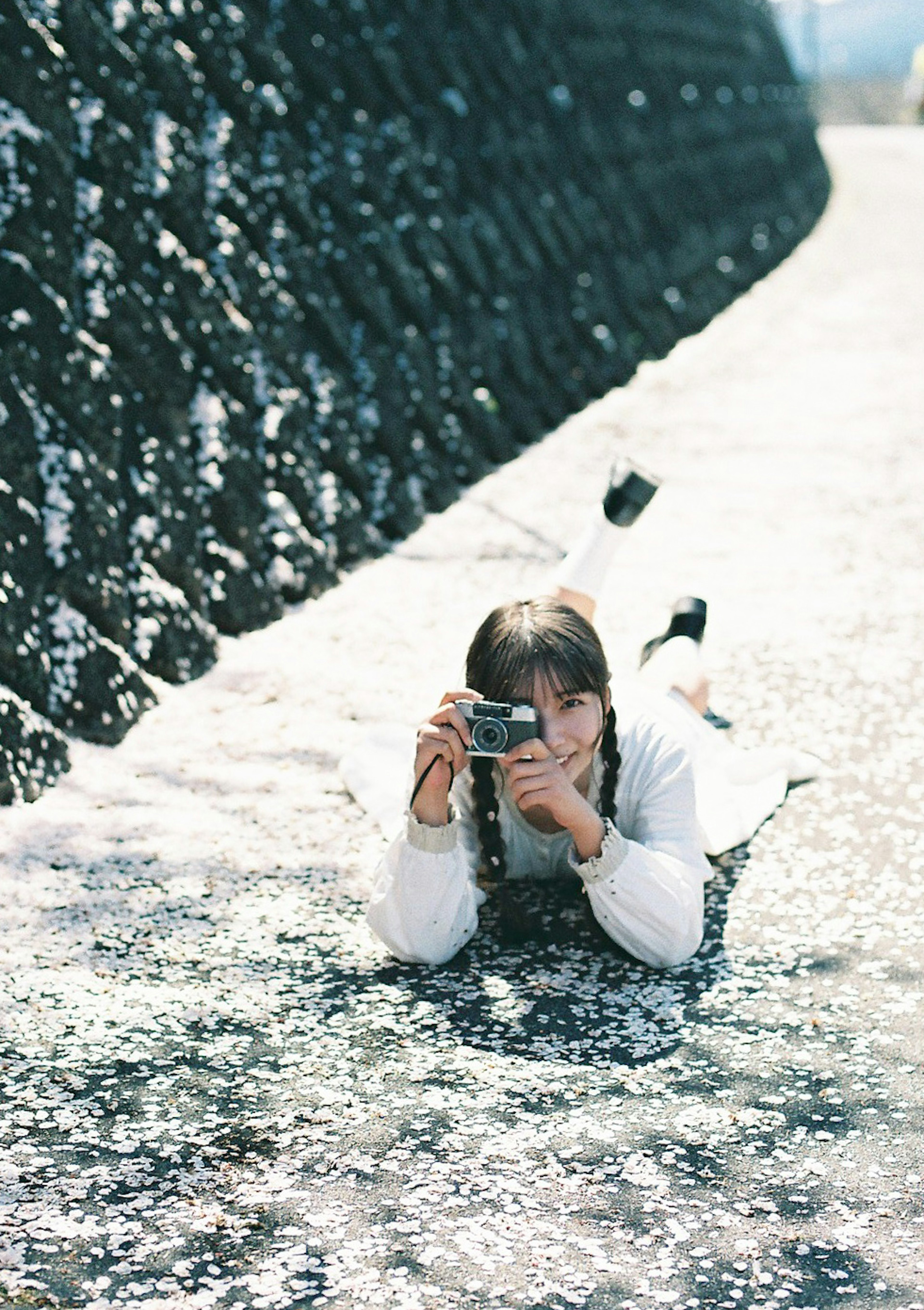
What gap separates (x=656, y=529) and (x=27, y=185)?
2.70m

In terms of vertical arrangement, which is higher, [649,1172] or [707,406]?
[707,406]

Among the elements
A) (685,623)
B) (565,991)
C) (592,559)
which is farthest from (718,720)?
(565,991)

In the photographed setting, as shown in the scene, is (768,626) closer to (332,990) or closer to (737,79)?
(332,990)

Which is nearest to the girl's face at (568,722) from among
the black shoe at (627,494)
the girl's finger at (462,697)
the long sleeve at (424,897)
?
the girl's finger at (462,697)

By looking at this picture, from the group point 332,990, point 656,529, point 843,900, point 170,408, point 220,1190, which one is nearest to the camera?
point 220,1190

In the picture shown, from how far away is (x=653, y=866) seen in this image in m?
2.77

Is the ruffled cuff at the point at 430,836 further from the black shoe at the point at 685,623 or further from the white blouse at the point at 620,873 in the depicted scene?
the black shoe at the point at 685,623

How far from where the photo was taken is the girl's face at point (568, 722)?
277 cm

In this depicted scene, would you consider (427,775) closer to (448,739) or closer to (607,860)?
(448,739)

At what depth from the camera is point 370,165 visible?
5.99 meters

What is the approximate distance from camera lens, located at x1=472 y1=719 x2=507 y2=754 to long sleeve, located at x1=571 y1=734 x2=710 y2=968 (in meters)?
0.26

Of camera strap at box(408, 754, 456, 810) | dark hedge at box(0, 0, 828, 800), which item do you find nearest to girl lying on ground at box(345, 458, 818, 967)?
camera strap at box(408, 754, 456, 810)

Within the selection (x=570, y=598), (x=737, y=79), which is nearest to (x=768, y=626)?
(x=570, y=598)

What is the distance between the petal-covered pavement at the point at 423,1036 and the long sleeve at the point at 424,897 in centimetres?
6
